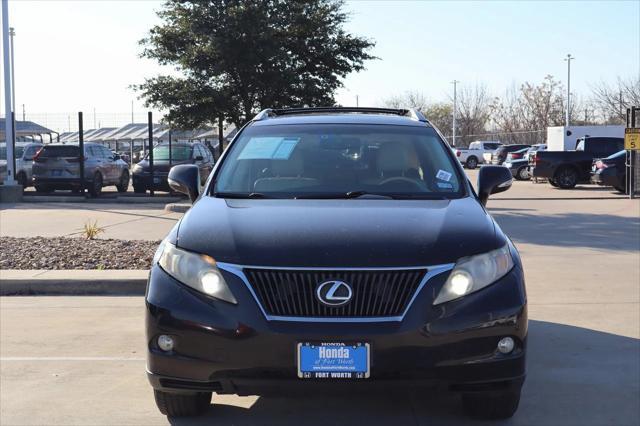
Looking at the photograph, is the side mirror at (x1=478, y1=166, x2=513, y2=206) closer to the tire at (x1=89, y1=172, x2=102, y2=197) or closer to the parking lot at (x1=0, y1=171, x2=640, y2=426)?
the parking lot at (x1=0, y1=171, x2=640, y2=426)

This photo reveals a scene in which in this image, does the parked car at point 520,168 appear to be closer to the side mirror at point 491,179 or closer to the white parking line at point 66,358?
the side mirror at point 491,179

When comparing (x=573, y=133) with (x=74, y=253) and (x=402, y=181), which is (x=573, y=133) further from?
(x=402, y=181)

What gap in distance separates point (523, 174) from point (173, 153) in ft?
57.5

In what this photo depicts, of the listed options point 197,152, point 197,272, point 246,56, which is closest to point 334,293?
point 197,272

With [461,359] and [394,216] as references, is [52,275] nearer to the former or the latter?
[394,216]

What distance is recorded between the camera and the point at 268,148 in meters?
5.49

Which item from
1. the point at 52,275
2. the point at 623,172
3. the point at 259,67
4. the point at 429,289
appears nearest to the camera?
the point at 429,289

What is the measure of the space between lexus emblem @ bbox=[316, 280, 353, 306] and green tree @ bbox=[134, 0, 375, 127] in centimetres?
1465

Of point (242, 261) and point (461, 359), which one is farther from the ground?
point (242, 261)

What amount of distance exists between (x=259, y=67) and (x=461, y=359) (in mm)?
15232

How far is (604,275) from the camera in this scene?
31.4ft

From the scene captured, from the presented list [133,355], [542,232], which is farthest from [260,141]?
[542,232]

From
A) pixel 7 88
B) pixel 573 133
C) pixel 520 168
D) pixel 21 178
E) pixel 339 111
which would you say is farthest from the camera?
pixel 573 133

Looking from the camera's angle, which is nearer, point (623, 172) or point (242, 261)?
point (242, 261)
